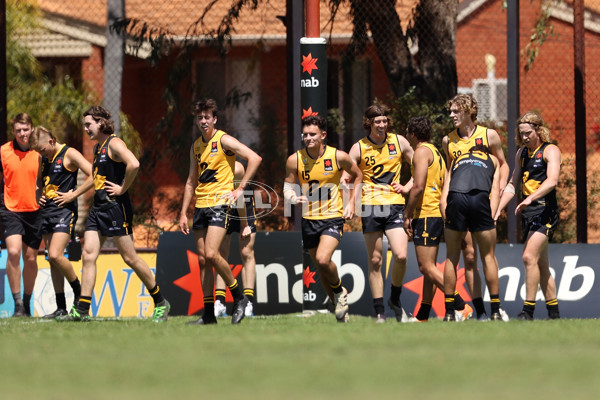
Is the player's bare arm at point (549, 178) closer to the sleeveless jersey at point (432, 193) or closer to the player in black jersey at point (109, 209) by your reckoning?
the sleeveless jersey at point (432, 193)

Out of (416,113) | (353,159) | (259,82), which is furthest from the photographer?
(259,82)

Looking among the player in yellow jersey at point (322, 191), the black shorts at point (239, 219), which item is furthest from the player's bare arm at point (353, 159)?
the black shorts at point (239, 219)

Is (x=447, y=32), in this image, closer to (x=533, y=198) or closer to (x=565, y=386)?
(x=533, y=198)

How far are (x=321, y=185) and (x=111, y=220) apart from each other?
2074 millimetres

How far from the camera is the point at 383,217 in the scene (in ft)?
36.5

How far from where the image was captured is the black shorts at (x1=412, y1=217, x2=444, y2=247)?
37.6 ft

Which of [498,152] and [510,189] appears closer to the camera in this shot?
[498,152]

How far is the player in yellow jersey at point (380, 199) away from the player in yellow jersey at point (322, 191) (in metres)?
0.30

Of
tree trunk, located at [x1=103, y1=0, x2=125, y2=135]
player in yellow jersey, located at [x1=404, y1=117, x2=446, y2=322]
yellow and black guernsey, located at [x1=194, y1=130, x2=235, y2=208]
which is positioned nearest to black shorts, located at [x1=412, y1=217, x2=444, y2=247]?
player in yellow jersey, located at [x1=404, y1=117, x2=446, y2=322]

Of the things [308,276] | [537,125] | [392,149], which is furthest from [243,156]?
[537,125]

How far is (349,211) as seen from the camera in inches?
429

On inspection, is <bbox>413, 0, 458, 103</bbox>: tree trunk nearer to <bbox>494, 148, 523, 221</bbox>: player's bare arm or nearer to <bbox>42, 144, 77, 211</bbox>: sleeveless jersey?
<bbox>494, 148, 523, 221</bbox>: player's bare arm

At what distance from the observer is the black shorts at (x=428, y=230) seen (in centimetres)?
1145

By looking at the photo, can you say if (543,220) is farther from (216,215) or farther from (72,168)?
(72,168)
